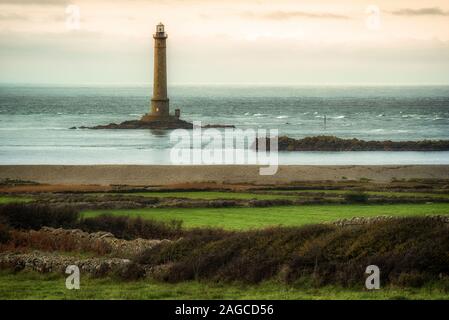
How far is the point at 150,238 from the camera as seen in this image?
16.7m

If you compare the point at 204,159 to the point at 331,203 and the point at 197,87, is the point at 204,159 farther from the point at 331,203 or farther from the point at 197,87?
the point at 197,87

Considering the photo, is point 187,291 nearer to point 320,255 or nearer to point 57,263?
point 320,255

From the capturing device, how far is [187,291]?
10867 mm

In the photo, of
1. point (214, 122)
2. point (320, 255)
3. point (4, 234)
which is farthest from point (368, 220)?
point (214, 122)

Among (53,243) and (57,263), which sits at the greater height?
(57,263)

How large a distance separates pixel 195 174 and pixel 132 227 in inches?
551

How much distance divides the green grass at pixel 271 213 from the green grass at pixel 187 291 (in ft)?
21.7

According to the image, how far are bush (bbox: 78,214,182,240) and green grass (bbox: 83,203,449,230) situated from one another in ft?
3.45

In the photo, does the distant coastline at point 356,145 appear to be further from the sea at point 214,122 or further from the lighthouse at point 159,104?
the lighthouse at point 159,104

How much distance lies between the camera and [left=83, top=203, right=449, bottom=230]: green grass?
18909 mm

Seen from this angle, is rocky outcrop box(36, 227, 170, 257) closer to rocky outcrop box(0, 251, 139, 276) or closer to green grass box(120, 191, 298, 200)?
rocky outcrop box(0, 251, 139, 276)

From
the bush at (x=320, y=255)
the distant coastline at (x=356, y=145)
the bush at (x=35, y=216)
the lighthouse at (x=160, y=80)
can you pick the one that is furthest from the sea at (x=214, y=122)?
the bush at (x=320, y=255)

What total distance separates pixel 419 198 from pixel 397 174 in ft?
23.9

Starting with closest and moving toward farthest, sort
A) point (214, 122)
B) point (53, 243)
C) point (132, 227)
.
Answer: point (53, 243)
point (132, 227)
point (214, 122)
